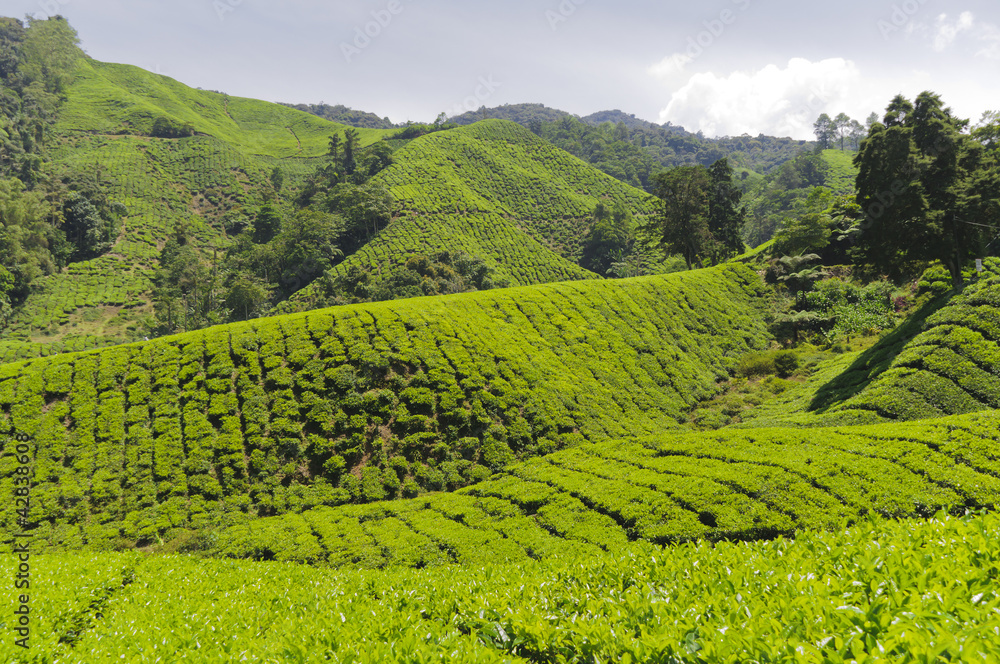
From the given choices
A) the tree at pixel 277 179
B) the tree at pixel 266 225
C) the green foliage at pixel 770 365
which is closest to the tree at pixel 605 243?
the green foliage at pixel 770 365

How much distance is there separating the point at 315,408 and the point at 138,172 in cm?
13558

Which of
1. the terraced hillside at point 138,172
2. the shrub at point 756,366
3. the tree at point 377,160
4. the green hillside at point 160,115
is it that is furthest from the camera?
the green hillside at point 160,115

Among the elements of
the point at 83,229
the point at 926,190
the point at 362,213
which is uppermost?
the point at 362,213

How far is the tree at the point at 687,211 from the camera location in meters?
52.0

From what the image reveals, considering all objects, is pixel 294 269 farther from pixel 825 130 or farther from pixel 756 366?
pixel 825 130

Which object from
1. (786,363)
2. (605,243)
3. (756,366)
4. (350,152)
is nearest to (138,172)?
(350,152)

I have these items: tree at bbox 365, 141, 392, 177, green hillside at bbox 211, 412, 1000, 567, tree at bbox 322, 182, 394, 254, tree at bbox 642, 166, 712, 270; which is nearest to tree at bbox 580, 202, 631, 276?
tree at bbox 642, 166, 712, 270

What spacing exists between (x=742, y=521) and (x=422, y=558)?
987 centimetres

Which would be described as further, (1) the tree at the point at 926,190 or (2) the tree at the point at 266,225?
(2) the tree at the point at 266,225

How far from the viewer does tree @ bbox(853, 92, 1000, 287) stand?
2361cm

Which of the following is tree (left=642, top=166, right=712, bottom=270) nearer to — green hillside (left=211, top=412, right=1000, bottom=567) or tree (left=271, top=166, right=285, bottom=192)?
green hillside (left=211, top=412, right=1000, bottom=567)

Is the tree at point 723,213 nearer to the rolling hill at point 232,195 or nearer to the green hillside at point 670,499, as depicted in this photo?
the rolling hill at point 232,195

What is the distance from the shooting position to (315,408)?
2181 centimetres

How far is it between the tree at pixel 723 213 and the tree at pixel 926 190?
2931 centimetres
